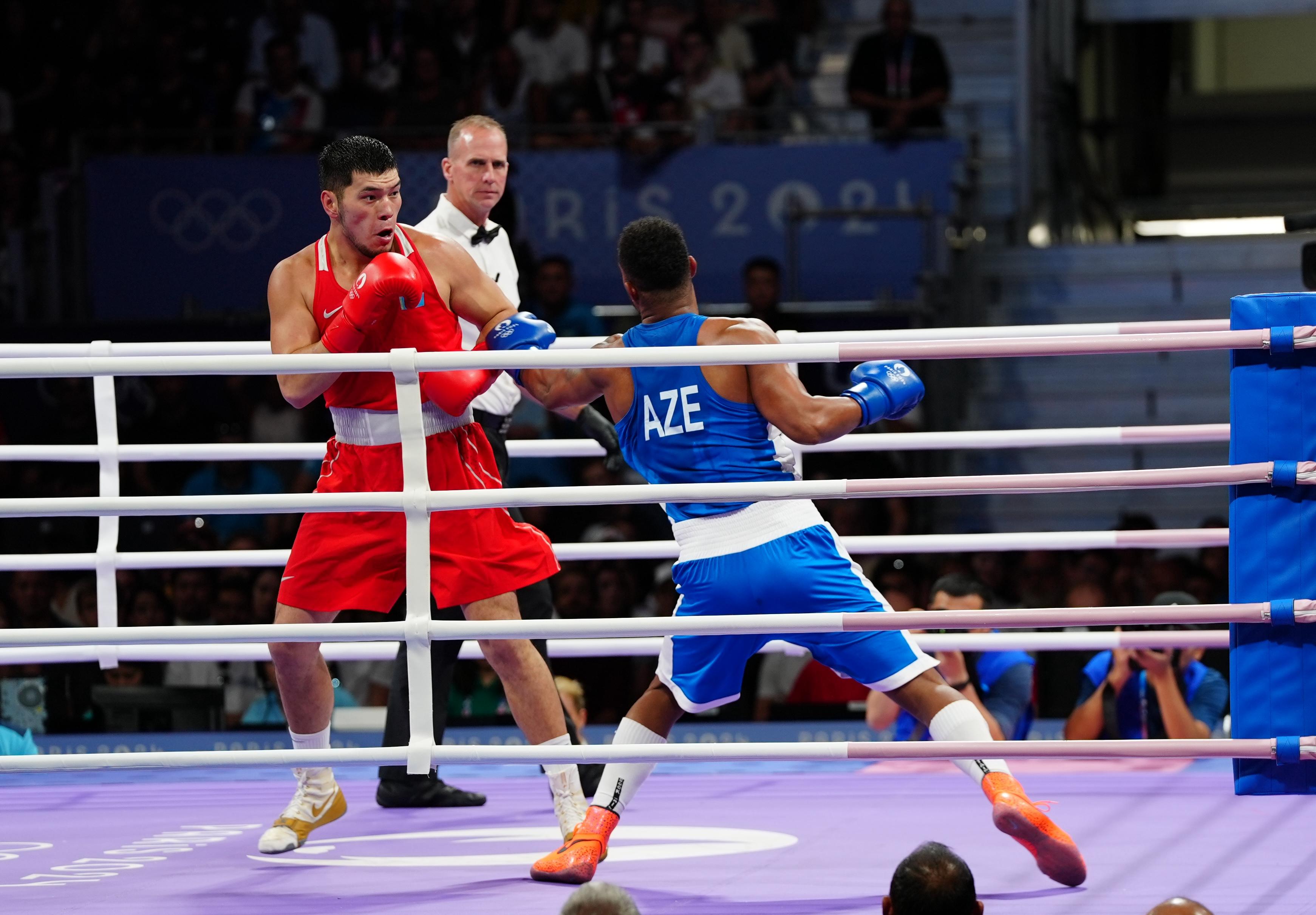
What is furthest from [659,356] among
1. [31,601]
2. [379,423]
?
[31,601]

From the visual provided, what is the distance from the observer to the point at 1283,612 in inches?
107

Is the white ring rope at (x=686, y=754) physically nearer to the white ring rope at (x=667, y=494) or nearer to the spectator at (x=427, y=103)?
the white ring rope at (x=667, y=494)

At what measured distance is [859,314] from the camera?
734 cm

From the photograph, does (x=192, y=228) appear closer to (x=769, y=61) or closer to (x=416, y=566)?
(x=769, y=61)

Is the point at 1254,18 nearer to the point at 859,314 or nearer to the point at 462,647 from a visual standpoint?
the point at 859,314

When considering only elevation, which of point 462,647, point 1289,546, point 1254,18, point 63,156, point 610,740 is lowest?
point 610,740

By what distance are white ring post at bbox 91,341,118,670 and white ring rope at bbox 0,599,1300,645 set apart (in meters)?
0.85

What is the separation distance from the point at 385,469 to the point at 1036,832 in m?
1.42

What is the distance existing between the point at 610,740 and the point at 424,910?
1.91 m

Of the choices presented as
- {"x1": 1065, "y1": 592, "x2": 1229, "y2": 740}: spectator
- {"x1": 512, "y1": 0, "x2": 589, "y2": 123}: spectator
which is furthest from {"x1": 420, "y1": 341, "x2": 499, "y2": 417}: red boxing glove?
{"x1": 512, "y1": 0, "x2": 589, "y2": 123}: spectator

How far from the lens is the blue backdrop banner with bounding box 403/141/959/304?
798 cm

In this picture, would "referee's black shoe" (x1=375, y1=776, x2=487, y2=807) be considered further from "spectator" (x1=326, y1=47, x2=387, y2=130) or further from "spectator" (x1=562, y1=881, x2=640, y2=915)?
"spectator" (x1=326, y1=47, x2=387, y2=130)

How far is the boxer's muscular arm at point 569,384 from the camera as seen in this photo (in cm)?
313

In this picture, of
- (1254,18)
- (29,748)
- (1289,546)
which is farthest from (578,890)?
(1254,18)
